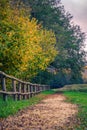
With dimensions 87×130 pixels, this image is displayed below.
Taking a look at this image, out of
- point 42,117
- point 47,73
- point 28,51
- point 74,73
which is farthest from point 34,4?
point 42,117

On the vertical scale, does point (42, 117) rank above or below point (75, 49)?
below

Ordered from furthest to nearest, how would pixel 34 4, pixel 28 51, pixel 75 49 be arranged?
pixel 75 49, pixel 34 4, pixel 28 51

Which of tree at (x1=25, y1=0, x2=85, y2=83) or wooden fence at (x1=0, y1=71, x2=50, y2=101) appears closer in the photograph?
wooden fence at (x1=0, y1=71, x2=50, y2=101)

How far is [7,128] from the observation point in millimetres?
9273

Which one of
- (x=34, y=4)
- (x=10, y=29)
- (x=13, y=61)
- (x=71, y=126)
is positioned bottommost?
(x=71, y=126)

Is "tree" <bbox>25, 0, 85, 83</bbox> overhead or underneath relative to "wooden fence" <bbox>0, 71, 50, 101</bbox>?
overhead

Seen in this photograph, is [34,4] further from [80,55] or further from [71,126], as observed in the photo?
[71,126]

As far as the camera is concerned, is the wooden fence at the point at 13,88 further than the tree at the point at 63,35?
No

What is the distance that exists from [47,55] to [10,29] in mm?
18408

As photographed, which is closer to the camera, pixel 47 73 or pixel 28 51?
pixel 28 51

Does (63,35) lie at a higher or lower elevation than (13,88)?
higher

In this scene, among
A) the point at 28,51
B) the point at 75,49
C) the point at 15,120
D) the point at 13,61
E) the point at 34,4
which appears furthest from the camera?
the point at 75,49

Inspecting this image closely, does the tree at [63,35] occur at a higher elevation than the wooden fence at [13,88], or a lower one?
higher

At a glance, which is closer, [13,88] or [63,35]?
[13,88]
